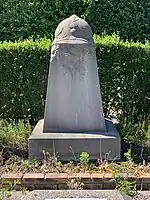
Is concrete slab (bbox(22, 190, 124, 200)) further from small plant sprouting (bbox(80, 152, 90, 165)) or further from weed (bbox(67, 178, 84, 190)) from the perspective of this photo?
small plant sprouting (bbox(80, 152, 90, 165))

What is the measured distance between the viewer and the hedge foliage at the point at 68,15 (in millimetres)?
10000

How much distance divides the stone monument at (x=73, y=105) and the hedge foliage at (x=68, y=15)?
186 inches

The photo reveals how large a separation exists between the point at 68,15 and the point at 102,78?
11.5 feet

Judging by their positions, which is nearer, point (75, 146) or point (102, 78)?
point (75, 146)

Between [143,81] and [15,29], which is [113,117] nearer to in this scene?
[143,81]

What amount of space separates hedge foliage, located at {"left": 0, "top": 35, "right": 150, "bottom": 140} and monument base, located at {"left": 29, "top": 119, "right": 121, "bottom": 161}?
5.11 ft

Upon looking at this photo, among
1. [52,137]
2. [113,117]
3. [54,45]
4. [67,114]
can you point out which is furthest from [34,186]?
[113,117]

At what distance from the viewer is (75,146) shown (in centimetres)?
524

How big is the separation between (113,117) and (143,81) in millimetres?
788

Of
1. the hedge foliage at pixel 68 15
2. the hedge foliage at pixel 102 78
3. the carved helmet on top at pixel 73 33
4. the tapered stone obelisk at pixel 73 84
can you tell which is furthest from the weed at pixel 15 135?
the hedge foliage at pixel 68 15

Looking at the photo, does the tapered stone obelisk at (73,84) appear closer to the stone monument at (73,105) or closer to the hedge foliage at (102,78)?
the stone monument at (73,105)

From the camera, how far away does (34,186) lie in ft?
15.8

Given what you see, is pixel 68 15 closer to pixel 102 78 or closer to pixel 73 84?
pixel 102 78

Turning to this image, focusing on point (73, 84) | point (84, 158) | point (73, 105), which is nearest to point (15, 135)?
point (73, 105)
